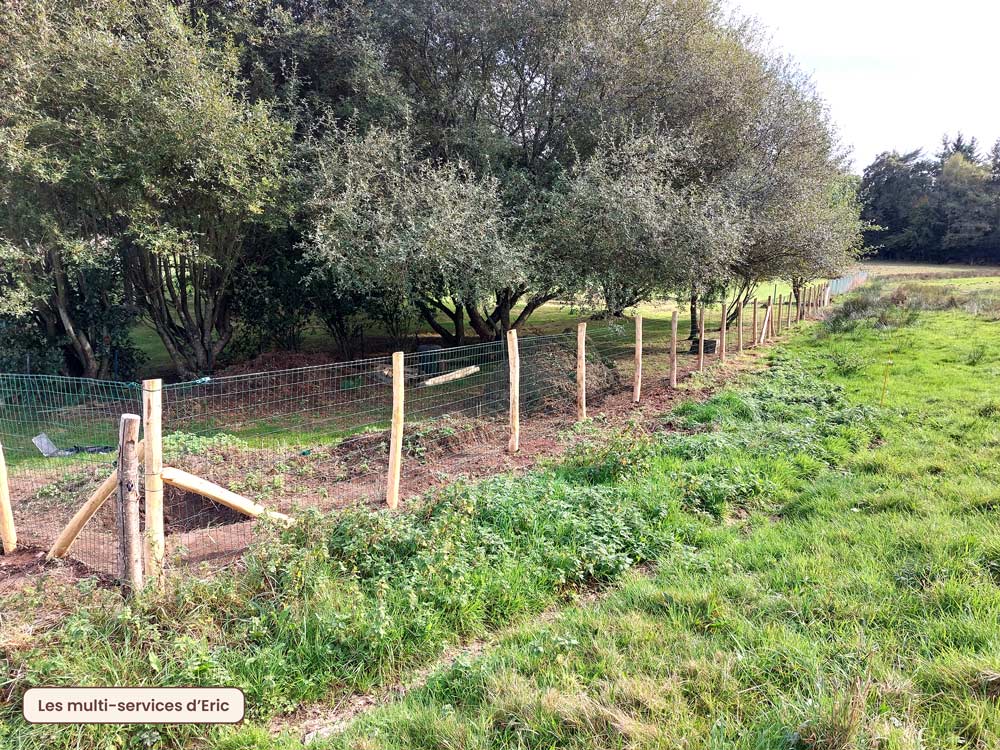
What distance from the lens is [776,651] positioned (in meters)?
3.15

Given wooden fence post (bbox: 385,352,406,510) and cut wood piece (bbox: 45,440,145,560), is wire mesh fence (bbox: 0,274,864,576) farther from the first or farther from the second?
wooden fence post (bbox: 385,352,406,510)

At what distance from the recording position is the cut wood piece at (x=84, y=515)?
3939mm

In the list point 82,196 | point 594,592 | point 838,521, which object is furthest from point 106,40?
point 838,521

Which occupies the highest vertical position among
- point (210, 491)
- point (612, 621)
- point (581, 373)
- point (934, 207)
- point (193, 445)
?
point (934, 207)

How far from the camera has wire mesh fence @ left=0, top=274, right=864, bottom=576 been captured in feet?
17.6

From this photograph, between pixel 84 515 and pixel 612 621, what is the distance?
3925 millimetres

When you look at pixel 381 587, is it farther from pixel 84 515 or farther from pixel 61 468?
pixel 61 468

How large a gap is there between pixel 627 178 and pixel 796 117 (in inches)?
291

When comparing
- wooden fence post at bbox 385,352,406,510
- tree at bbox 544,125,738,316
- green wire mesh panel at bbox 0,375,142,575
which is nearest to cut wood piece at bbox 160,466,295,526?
green wire mesh panel at bbox 0,375,142,575

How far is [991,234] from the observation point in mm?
61344

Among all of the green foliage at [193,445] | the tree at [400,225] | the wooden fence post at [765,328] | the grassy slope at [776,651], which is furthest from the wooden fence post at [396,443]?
the wooden fence post at [765,328]

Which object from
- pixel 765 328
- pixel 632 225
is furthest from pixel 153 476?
pixel 765 328

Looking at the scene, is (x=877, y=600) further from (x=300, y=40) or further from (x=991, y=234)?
(x=991, y=234)

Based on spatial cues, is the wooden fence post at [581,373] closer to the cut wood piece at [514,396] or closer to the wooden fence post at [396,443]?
the cut wood piece at [514,396]
